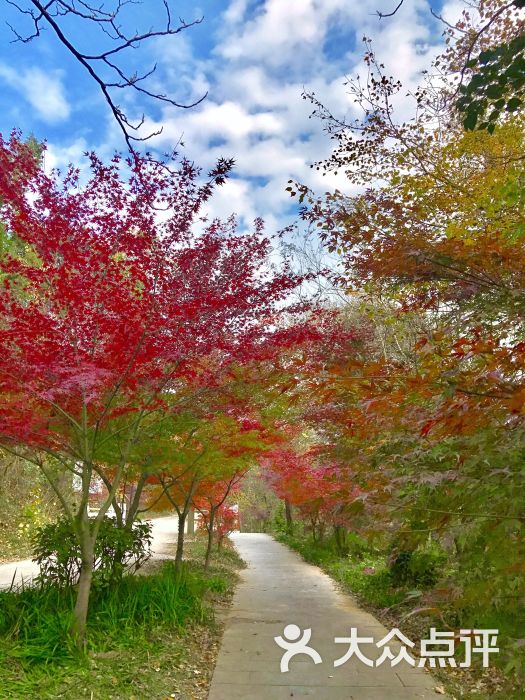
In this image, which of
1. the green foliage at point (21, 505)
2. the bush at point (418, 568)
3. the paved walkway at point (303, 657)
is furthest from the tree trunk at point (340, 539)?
the green foliage at point (21, 505)

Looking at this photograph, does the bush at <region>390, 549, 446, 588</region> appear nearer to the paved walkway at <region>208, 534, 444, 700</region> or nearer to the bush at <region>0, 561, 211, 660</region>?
the paved walkway at <region>208, 534, 444, 700</region>

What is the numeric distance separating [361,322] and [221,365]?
5569 mm

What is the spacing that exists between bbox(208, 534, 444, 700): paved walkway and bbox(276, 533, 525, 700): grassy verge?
245 millimetres

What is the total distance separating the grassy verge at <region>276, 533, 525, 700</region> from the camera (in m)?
3.39

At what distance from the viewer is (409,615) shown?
2461 mm

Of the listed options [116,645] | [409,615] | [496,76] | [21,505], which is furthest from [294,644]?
[21,505]

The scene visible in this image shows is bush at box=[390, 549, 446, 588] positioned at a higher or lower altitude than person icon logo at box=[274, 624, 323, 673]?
higher

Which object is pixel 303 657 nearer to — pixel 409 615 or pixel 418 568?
pixel 409 615

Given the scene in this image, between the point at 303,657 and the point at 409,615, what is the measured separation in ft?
11.0

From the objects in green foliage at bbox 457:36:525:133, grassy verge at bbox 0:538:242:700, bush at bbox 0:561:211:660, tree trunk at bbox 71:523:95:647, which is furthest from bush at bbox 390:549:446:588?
green foliage at bbox 457:36:525:133

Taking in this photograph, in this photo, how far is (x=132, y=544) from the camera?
6703 millimetres

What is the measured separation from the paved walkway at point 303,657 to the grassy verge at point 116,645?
0.28m

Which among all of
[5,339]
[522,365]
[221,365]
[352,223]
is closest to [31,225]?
[5,339]

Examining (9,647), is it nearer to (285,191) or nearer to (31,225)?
(31,225)
